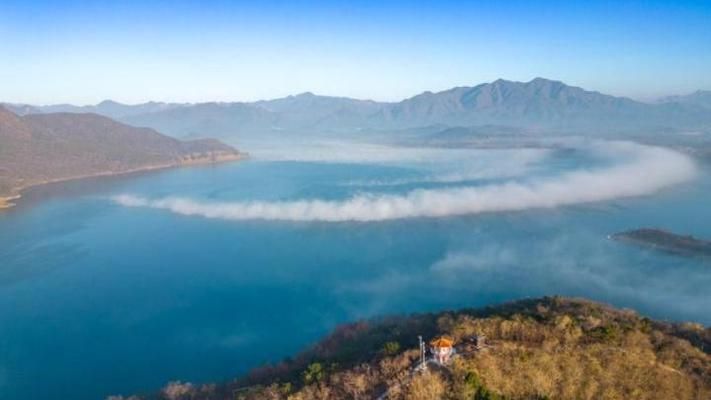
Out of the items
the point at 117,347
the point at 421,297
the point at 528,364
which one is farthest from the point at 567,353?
the point at 117,347

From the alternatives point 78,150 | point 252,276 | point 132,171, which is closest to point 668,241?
point 252,276

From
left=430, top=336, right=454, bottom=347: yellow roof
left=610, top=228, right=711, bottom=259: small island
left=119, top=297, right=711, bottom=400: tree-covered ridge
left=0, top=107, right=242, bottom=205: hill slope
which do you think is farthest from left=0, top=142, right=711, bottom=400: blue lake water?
left=0, top=107, right=242, bottom=205: hill slope

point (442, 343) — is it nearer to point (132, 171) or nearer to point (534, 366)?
point (534, 366)

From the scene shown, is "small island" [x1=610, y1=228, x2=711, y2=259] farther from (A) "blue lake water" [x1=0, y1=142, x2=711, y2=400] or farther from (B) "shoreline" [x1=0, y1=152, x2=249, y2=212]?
(B) "shoreline" [x1=0, y1=152, x2=249, y2=212]

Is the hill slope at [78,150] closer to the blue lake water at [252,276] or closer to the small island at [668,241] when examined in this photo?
the blue lake water at [252,276]

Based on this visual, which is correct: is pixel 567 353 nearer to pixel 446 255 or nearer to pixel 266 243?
pixel 446 255

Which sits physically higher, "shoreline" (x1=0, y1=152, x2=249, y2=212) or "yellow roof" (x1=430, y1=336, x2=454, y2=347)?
"yellow roof" (x1=430, y1=336, x2=454, y2=347)
